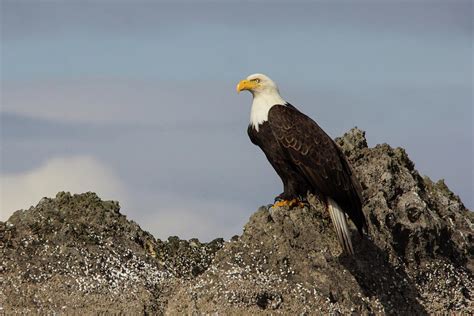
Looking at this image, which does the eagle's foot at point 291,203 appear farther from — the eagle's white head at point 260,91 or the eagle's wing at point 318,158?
the eagle's white head at point 260,91

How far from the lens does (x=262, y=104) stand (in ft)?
62.2

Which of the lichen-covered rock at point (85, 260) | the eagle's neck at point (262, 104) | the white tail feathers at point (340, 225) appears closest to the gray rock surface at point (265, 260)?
the lichen-covered rock at point (85, 260)

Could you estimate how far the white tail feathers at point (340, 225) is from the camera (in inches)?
689

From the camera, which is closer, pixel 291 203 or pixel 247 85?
pixel 291 203

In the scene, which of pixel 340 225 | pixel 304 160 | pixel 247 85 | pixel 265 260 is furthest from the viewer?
pixel 247 85

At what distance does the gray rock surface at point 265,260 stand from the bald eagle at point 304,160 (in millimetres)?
439

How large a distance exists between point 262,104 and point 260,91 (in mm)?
325

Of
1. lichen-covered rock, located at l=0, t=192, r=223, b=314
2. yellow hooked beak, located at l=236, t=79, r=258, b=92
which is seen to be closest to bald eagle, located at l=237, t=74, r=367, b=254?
yellow hooked beak, located at l=236, t=79, r=258, b=92

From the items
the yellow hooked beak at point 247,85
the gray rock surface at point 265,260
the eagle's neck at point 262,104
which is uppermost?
the yellow hooked beak at point 247,85

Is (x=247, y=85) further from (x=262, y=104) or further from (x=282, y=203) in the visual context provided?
(x=282, y=203)

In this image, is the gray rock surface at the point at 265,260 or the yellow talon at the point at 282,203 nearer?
the gray rock surface at the point at 265,260

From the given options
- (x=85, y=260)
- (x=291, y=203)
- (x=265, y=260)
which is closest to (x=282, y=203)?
(x=291, y=203)

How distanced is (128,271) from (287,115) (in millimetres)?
3755

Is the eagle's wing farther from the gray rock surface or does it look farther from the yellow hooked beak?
the yellow hooked beak
